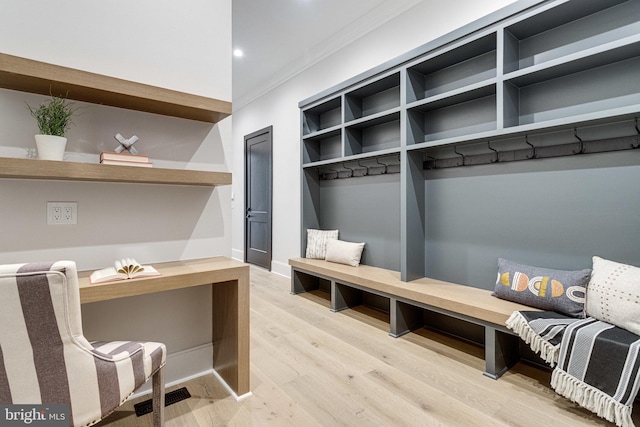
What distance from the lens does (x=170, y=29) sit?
2.04 meters

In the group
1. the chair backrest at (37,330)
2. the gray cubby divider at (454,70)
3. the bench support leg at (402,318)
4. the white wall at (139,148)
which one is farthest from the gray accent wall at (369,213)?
the chair backrest at (37,330)

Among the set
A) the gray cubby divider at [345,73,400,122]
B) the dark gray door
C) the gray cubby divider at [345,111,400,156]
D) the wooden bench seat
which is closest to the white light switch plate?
the wooden bench seat

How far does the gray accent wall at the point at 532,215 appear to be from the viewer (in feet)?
6.33

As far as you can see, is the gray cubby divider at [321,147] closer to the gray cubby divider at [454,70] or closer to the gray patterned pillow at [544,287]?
the gray cubby divider at [454,70]

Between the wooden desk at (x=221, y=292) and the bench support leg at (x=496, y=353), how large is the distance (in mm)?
1546

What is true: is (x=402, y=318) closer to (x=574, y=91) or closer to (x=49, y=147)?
(x=574, y=91)

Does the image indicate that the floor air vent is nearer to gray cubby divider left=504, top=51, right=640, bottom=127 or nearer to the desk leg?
the desk leg

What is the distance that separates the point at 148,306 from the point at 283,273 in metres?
2.98

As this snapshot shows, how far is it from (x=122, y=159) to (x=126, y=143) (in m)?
0.14

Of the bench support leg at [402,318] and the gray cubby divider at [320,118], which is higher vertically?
the gray cubby divider at [320,118]

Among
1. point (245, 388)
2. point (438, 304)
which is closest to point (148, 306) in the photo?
point (245, 388)

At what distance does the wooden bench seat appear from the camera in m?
2.06

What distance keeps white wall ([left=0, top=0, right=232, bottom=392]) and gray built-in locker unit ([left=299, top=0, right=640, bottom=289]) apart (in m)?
1.59

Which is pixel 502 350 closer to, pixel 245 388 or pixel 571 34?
pixel 245 388
